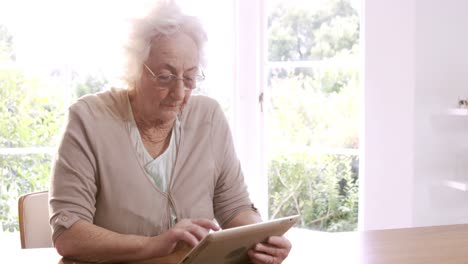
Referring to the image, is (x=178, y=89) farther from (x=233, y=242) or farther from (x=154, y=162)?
(x=233, y=242)

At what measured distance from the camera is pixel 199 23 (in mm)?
1652

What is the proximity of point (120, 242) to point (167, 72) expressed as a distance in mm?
489

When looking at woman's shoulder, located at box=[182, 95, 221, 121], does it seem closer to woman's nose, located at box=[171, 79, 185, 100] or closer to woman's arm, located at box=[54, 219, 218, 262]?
woman's nose, located at box=[171, 79, 185, 100]

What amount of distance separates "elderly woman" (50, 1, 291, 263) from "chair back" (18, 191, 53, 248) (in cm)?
33

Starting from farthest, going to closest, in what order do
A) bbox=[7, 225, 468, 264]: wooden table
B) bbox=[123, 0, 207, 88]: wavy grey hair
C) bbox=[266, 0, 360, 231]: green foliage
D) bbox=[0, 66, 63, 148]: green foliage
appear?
bbox=[266, 0, 360, 231]: green foliage
bbox=[0, 66, 63, 148]: green foliage
bbox=[123, 0, 207, 88]: wavy grey hair
bbox=[7, 225, 468, 264]: wooden table

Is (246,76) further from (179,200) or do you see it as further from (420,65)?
(179,200)

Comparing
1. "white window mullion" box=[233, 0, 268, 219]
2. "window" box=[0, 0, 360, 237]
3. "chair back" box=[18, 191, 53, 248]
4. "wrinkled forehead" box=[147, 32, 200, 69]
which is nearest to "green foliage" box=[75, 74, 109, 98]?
"window" box=[0, 0, 360, 237]

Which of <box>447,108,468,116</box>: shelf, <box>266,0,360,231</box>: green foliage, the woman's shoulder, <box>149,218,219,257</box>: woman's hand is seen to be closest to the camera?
<box>149,218,219,257</box>: woman's hand

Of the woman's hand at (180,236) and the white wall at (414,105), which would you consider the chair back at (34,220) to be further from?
the white wall at (414,105)

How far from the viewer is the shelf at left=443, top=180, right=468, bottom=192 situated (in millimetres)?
2834

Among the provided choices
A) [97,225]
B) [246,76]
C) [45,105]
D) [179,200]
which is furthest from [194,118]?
[45,105]

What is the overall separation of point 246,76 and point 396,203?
1078 millimetres

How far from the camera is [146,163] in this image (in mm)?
1659

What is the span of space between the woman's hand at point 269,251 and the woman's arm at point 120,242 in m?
Result: 0.12
